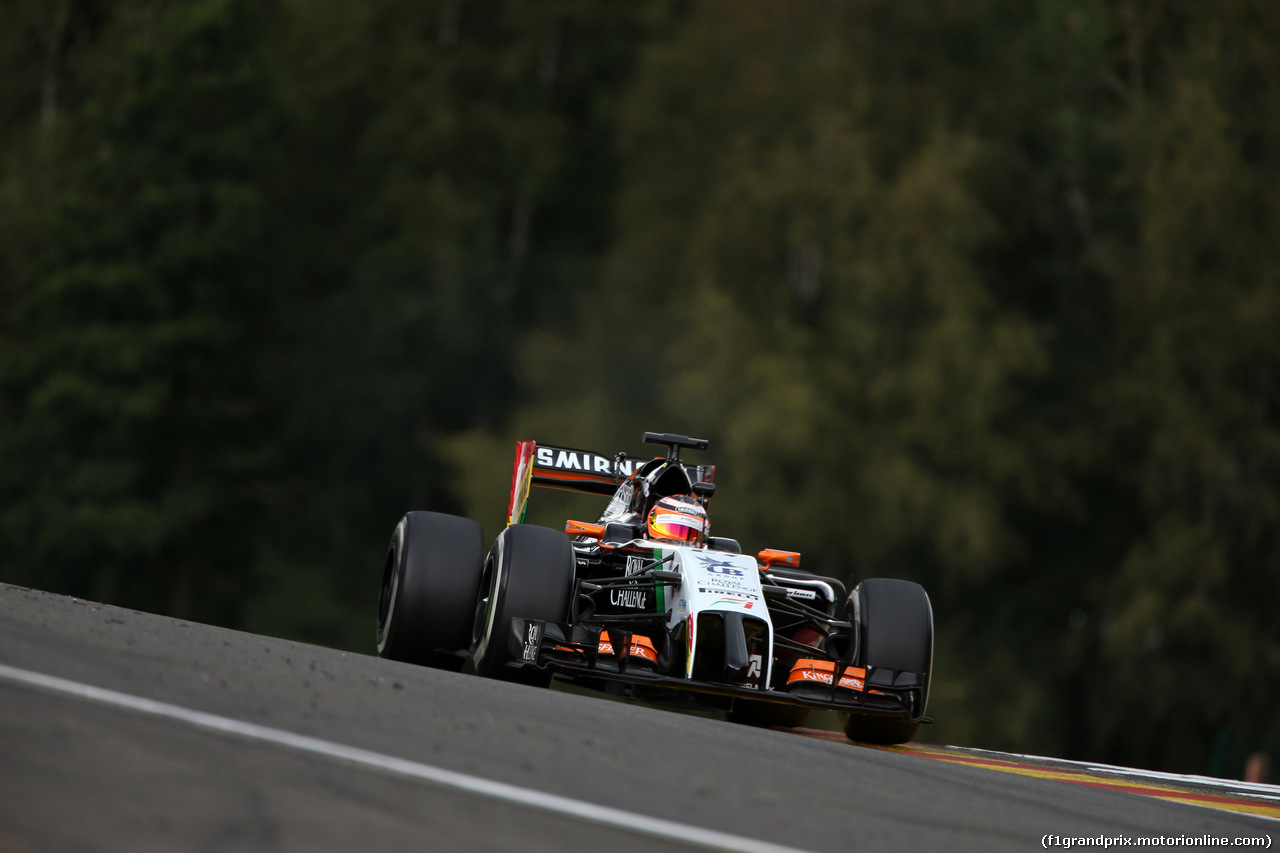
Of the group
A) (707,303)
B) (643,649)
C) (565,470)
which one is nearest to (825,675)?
(643,649)

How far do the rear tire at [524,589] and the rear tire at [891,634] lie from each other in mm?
1834

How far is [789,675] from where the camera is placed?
1030cm

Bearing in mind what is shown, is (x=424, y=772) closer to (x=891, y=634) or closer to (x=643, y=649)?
(x=643, y=649)

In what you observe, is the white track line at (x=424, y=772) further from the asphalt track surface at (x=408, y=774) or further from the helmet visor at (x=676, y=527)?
the helmet visor at (x=676, y=527)

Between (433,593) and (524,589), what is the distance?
957 millimetres

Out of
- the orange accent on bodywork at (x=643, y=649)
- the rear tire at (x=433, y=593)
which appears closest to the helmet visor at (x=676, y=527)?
the orange accent on bodywork at (x=643, y=649)

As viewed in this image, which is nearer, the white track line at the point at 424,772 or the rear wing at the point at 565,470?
the white track line at the point at 424,772

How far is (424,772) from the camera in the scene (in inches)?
208

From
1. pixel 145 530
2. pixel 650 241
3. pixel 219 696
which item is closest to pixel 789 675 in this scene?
pixel 219 696

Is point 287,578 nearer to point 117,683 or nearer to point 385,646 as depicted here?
point 385,646

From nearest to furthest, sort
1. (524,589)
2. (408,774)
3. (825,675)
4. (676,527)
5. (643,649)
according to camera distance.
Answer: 1. (408,774)
2. (524,589)
3. (643,649)
4. (825,675)
5. (676,527)

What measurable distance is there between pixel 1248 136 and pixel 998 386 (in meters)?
5.72

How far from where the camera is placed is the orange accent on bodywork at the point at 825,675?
33.4ft

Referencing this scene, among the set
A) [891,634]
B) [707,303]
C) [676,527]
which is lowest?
[891,634]
